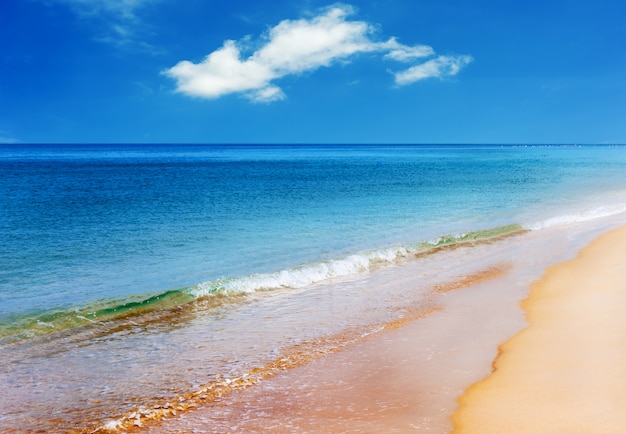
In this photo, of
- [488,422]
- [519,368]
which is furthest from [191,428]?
[519,368]

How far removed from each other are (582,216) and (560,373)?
18613 mm

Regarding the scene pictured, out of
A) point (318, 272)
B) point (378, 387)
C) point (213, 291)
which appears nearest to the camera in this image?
point (378, 387)

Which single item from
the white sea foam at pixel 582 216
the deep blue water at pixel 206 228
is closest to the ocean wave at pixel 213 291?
the deep blue water at pixel 206 228

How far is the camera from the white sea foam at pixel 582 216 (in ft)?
66.5

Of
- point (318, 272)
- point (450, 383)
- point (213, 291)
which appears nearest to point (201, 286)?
point (213, 291)

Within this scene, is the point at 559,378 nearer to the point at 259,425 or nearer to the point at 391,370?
the point at 391,370

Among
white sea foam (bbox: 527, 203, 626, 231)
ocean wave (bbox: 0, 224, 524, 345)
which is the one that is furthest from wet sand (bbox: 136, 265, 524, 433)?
white sea foam (bbox: 527, 203, 626, 231)

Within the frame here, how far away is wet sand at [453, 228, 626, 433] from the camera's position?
4.95 metres

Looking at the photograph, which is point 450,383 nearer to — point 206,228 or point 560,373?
point 560,373

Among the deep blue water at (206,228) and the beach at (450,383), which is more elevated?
the deep blue water at (206,228)

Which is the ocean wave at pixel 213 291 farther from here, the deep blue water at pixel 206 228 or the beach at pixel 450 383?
the beach at pixel 450 383

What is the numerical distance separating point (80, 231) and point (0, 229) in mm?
3400

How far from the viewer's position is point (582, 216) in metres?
22.4

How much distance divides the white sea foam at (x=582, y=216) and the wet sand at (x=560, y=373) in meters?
10.5
